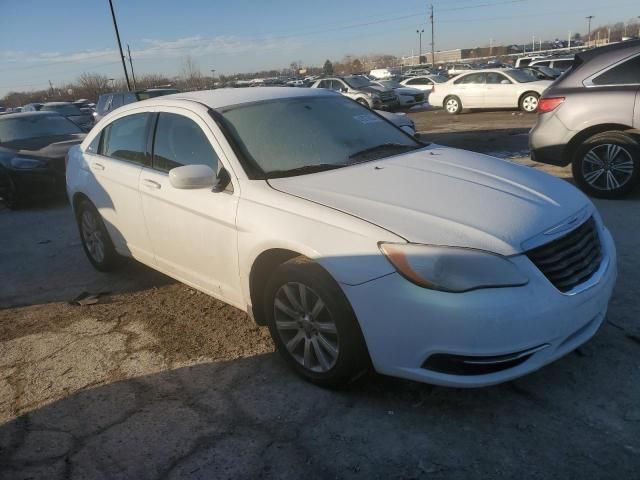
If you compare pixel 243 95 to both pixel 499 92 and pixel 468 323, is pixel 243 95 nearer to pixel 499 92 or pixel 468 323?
pixel 468 323

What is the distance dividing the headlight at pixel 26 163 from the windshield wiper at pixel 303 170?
676 cm

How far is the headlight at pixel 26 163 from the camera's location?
8.52 metres

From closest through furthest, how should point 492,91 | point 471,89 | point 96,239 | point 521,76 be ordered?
1. point 96,239
2. point 521,76
3. point 492,91
4. point 471,89

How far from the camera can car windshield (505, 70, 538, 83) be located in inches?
715

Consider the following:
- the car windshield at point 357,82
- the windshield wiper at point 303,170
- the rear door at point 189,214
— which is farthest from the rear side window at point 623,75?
the car windshield at point 357,82

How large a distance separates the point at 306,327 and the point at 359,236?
0.66 meters

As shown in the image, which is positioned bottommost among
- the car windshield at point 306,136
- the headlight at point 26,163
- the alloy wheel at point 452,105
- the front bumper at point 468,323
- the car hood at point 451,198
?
the alloy wheel at point 452,105

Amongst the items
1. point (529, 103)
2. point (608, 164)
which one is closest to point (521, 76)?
point (529, 103)

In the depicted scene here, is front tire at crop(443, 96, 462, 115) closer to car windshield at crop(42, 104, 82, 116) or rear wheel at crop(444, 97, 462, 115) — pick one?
rear wheel at crop(444, 97, 462, 115)

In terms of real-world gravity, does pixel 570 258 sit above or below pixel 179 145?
below

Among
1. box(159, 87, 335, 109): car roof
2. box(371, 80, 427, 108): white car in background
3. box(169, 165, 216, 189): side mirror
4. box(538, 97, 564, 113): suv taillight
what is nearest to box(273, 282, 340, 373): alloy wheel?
box(169, 165, 216, 189): side mirror

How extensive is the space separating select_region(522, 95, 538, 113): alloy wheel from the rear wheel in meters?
2.41

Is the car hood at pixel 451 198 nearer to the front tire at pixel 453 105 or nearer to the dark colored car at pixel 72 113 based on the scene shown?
the front tire at pixel 453 105

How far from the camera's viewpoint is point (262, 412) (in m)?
2.84
